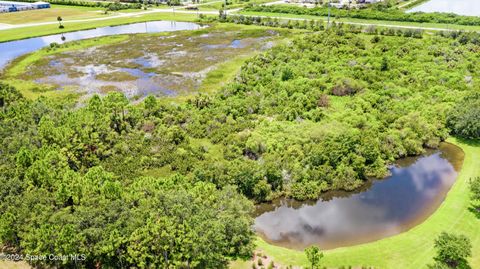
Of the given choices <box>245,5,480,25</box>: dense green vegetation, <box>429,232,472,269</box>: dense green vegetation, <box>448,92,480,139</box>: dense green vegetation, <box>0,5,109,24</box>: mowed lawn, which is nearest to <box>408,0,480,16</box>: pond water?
<box>245,5,480,25</box>: dense green vegetation

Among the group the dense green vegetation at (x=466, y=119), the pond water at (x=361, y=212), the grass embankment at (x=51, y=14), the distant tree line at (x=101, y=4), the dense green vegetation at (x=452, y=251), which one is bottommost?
the pond water at (x=361, y=212)

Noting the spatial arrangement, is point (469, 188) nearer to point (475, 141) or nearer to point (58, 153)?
point (475, 141)

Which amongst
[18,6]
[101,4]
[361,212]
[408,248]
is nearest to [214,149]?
[361,212]

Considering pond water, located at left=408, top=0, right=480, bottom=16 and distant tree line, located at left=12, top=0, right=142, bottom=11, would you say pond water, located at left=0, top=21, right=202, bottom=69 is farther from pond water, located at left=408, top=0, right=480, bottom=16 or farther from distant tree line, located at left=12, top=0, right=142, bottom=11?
pond water, located at left=408, top=0, right=480, bottom=16

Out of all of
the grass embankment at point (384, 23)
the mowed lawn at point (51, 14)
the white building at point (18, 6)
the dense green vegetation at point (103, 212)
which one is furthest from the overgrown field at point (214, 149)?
the white building at point (18, 6)

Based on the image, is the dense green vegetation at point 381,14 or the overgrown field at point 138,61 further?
the dense green vegetation at point 381,14

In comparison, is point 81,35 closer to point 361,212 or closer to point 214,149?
point 214,149

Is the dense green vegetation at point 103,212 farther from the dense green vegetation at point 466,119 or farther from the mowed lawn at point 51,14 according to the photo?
the mowed lawn at point 51,14
